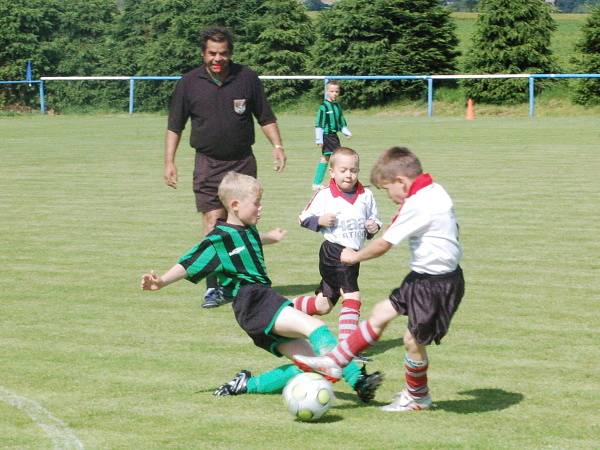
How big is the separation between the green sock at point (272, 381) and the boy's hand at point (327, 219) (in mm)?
1098

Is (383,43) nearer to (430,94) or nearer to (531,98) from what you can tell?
(430,94)

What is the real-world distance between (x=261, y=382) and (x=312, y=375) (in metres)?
0.54

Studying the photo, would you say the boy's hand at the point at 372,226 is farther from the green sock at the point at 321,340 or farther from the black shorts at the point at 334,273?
the green sock at the point at 321,340

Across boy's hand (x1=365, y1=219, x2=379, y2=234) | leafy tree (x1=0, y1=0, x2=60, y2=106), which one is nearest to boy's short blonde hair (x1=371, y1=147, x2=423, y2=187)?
boy's hand (x1=365, y1=219, x2=379, y2=234)

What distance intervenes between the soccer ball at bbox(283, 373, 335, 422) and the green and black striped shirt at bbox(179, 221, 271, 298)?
684 mm

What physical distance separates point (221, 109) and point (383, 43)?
43.6 m

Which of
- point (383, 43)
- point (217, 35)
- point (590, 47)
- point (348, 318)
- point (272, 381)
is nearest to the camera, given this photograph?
point (272, 381)

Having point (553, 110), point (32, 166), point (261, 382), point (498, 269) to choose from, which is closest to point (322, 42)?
point (553, 110)

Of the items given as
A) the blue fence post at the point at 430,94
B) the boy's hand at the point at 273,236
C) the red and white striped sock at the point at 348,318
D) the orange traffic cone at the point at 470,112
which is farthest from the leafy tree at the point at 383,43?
the boy's hand at the point at 273,236

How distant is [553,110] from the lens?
4506 centimetres

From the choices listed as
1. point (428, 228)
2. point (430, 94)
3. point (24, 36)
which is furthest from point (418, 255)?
point (24, 36)

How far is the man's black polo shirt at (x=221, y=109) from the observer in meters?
10.1

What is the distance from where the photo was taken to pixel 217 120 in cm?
1014

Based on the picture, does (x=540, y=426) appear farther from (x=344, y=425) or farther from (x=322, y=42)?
(x=322, y=42)
